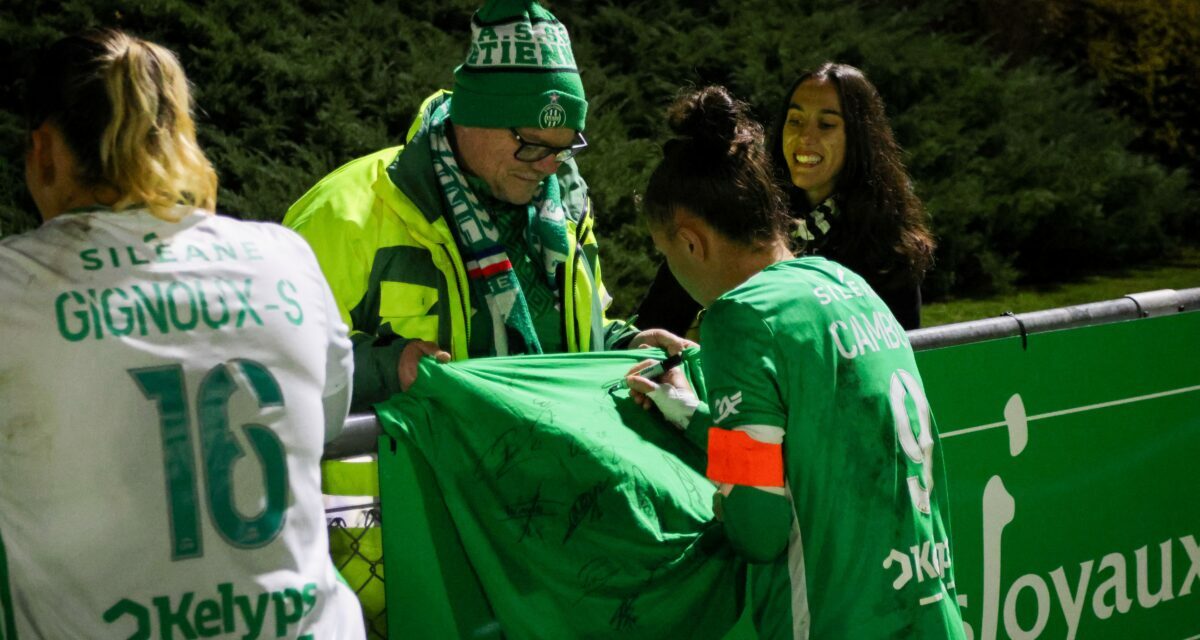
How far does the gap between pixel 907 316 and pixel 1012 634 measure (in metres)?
1.01

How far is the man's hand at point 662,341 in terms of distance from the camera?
3.57m

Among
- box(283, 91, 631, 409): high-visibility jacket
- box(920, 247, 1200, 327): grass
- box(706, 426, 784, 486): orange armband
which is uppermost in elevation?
box(283, 91, 631, 409): high-visibility jacket

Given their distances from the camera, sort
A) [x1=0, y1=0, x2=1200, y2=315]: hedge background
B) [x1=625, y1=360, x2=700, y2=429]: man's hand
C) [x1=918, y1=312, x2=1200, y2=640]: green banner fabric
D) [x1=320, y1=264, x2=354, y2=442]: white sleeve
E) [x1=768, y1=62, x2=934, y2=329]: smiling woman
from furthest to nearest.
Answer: [x1=0, y1=0, x2=1200, y2=315]: hedge background < [x1=768, y1=62, x2=934, y2=329]: smiling woman < [x1=918, y1=312, x2=1200, y2=640]: green banner fabric < [x1=625, y1=360, x2=700, y2=429]: man's hand < [x1=320, y1=264, x2=354, y2=442]: white sleeve

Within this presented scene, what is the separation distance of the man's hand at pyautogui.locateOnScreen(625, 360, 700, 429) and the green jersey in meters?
0.45

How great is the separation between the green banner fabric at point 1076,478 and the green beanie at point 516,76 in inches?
46.7

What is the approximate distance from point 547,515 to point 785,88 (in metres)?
7.96

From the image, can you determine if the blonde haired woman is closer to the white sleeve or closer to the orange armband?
the white sleeve

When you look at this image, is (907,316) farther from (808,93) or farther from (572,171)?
(572,171)

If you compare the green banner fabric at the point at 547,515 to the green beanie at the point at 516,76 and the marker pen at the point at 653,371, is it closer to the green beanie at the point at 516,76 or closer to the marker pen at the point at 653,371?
the marker pen at the point at 653,371

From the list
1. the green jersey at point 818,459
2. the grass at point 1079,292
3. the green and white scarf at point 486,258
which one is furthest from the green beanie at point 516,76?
the grass at point 1079,292

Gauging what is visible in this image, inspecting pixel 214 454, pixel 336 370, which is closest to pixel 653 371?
pixel 336 370

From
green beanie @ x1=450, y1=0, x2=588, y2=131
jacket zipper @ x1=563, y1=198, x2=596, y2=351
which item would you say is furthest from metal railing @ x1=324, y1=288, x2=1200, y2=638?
green beanie @ x1=450, y1=0, x2=588, y2=131

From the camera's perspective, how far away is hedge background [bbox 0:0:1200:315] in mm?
8609

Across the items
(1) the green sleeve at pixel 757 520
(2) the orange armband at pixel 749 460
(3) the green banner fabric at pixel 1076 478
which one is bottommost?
(3) the green banner fabric at pixel 1076 478
